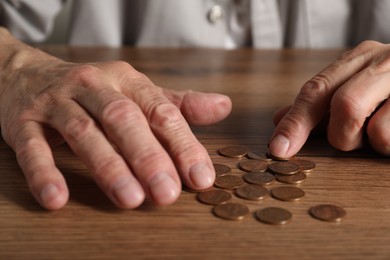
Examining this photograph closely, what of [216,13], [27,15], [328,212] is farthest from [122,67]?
[27,15]

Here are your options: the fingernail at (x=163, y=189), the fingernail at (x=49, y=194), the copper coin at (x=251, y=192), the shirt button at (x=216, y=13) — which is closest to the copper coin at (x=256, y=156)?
the copper coin at (x=251, y=192)

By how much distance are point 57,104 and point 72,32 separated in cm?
112

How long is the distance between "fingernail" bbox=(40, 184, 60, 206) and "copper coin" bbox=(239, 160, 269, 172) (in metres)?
0.27

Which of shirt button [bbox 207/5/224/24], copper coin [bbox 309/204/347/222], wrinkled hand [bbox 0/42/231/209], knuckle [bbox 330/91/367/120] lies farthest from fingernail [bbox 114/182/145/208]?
shirt button [bbox 207/5/224/24]

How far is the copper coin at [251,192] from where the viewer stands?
2.26ft

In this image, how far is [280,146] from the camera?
83 cm

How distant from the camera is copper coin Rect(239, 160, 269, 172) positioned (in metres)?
0.78

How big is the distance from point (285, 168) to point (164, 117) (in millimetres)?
188

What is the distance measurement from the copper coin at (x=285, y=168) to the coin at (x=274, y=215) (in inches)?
4.8

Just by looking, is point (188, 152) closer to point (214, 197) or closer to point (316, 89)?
point (214, 197)

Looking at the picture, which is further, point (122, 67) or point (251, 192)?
point (122, 67)

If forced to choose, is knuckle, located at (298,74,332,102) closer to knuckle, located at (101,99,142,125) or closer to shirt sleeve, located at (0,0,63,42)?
knuckle, located at (101,99,142,125)

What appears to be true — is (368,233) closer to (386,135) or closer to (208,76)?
(386,135)

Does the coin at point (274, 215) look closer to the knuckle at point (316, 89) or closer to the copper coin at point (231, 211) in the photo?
the copper coin at point (231, 211)
